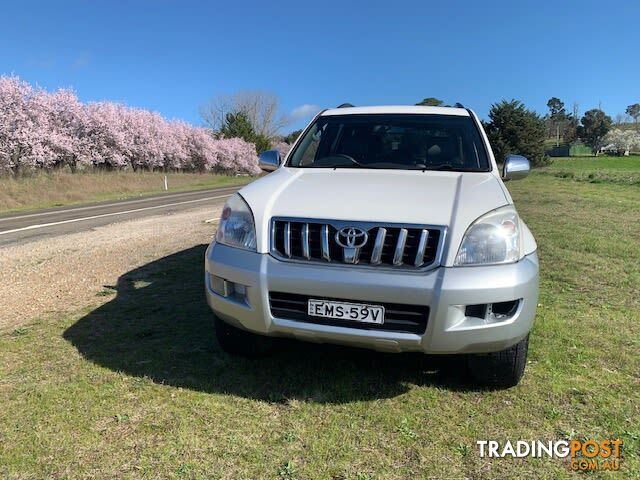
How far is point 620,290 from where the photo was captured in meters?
5.06

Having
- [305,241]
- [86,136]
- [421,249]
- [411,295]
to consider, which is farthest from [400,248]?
[86,136]

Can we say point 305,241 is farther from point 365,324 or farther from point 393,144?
point 393,144

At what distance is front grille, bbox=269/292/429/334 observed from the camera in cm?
262

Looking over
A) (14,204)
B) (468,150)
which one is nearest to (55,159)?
(14,204)

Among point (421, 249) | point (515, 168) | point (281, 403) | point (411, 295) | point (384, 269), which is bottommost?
point (281, 403)

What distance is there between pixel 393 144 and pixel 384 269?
5.86 feet

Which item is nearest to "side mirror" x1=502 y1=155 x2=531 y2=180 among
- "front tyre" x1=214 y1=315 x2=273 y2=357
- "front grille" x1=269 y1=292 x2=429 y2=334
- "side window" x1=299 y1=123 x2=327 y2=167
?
"side window" x1=299 y1=123 x2=327 y2=167

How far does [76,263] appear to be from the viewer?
258 inches

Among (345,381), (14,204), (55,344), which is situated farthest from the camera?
(14,204)

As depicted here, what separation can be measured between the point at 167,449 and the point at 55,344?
1.85m

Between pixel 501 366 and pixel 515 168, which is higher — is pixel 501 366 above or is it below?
below

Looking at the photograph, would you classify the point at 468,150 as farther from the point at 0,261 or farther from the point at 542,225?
the point at 0,261

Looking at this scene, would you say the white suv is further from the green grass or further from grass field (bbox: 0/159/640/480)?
the green grass

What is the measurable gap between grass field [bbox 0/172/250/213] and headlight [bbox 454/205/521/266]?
20240mm
